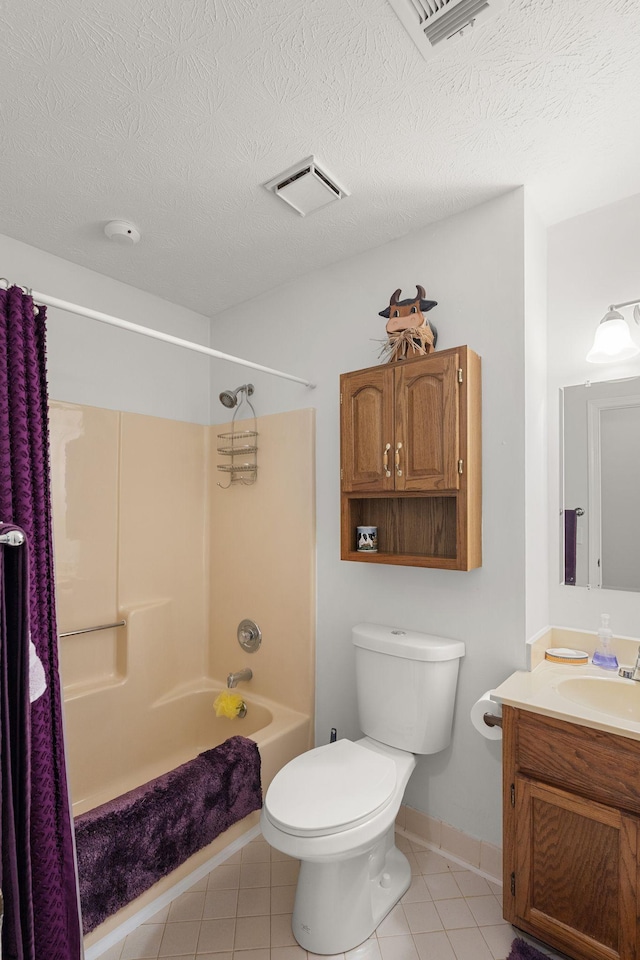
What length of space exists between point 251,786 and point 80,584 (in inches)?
44.9

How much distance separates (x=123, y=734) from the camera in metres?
2.32

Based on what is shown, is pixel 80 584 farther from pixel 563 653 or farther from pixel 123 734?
pixel 563 653

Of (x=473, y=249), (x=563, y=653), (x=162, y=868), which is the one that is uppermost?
(x=473, y=249)

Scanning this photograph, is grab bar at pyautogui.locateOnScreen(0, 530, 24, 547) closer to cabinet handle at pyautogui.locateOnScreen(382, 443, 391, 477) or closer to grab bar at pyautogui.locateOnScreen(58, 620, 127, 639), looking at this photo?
cabinet handle at pyautogui.locateOnScreen(382, 443, 391, 477)

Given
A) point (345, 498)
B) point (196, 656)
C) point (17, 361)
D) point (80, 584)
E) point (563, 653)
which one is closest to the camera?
point (17, 361)

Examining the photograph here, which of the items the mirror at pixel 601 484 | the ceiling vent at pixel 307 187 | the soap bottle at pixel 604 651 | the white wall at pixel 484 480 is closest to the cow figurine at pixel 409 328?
the white wall at pixel 484 480

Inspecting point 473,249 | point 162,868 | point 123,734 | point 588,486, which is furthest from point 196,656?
point 473,249

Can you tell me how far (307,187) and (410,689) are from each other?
1.83 m

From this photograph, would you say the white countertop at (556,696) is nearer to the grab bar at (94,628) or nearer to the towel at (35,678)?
the towel at (35,678)

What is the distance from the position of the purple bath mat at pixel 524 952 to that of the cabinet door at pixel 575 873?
43 mm

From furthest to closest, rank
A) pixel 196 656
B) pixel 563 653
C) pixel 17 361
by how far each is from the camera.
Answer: pixel 196 656
pixel 563 653
pixel 17 361

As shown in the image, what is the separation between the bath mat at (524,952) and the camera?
1.45 metres

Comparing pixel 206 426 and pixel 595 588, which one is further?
pixel 206 426

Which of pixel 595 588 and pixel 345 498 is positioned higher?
pixel 345 498
